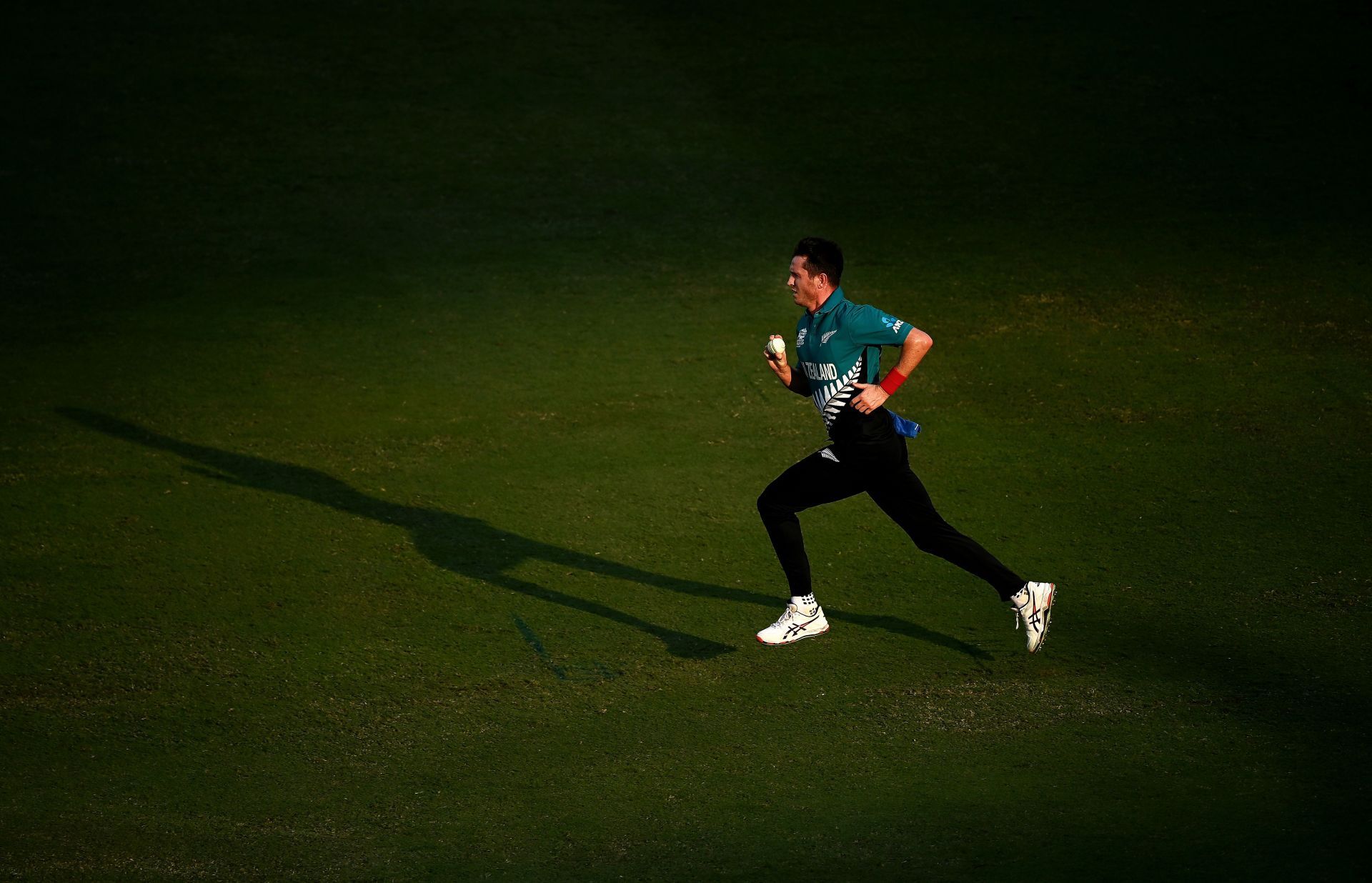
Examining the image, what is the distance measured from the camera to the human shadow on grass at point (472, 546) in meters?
7.20

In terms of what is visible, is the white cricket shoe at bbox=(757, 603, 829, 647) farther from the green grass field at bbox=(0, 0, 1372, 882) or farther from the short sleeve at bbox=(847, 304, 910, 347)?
the short sleeve at bbox=(847, 304, 910, 347)

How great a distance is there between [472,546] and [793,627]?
2224mm

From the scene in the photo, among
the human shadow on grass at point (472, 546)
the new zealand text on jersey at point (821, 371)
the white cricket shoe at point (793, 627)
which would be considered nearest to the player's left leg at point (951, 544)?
the human shadow on grass at point (472, 546)

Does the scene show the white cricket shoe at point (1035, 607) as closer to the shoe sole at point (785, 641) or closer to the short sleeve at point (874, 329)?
the shoe sole at point (785, 641)

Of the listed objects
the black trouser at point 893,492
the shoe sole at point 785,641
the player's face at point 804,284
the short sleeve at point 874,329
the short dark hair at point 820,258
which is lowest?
the shoe sole at point 785,641

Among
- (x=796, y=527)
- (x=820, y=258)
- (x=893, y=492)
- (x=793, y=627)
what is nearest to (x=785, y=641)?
(x=793, y=627)

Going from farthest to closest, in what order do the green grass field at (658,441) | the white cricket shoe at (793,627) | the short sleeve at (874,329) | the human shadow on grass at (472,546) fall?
the human shadow on grass at (472,546) < the white cricket shoe at (793,627) < the short sleeve at (874,329) < the green grass field at (658,441)

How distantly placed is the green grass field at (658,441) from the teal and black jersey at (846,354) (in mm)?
1183

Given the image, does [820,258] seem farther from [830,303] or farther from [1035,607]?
[1035,607]

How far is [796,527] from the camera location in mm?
7023

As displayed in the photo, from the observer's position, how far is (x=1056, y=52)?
16.0 m

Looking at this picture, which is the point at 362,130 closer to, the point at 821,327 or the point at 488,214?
the point at 488,214

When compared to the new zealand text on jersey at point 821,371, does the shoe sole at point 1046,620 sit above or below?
below

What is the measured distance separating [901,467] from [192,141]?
10.4 metres
